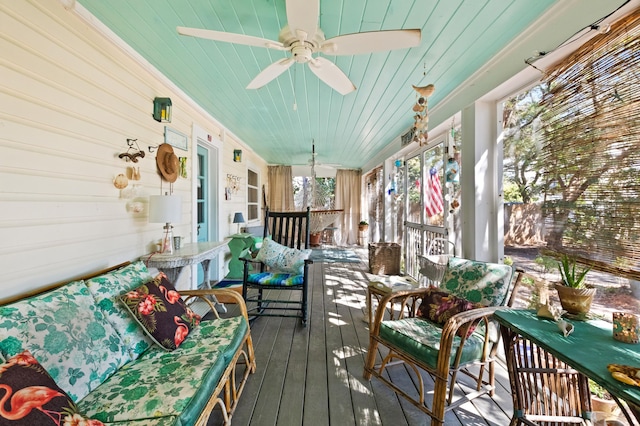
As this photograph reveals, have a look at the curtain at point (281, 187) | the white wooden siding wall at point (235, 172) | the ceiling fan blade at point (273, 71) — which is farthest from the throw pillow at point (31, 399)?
the curtain at point (281, 187)

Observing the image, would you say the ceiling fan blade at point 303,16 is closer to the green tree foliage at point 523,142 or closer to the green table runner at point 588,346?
the green tree foliage at point 523,142

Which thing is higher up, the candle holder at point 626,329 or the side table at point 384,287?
the candle holder at point 626,329

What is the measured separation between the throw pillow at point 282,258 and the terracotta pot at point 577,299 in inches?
78.3

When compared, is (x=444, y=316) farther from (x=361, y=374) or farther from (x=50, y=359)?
(x=50, y=359)

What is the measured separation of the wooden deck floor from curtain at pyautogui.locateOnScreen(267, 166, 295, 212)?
5370 millimetres

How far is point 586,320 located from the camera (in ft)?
4.02

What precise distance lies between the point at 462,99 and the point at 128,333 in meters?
3.10

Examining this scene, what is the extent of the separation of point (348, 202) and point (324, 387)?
22.0ft

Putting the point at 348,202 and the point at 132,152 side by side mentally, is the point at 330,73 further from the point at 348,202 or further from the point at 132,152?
the point at 348,202

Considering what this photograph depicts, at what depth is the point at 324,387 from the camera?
1.72m

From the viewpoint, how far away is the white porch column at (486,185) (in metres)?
2.21

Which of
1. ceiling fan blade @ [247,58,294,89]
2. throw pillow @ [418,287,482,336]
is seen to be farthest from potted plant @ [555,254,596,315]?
ceiling fan blade @ [247,58,294,89]

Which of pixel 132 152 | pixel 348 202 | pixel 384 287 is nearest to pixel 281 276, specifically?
pixel 384 287

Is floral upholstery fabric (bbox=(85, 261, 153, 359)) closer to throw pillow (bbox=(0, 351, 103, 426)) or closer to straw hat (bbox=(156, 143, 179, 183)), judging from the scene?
throw pillow (bbox=(0, 351, 103, 426))
